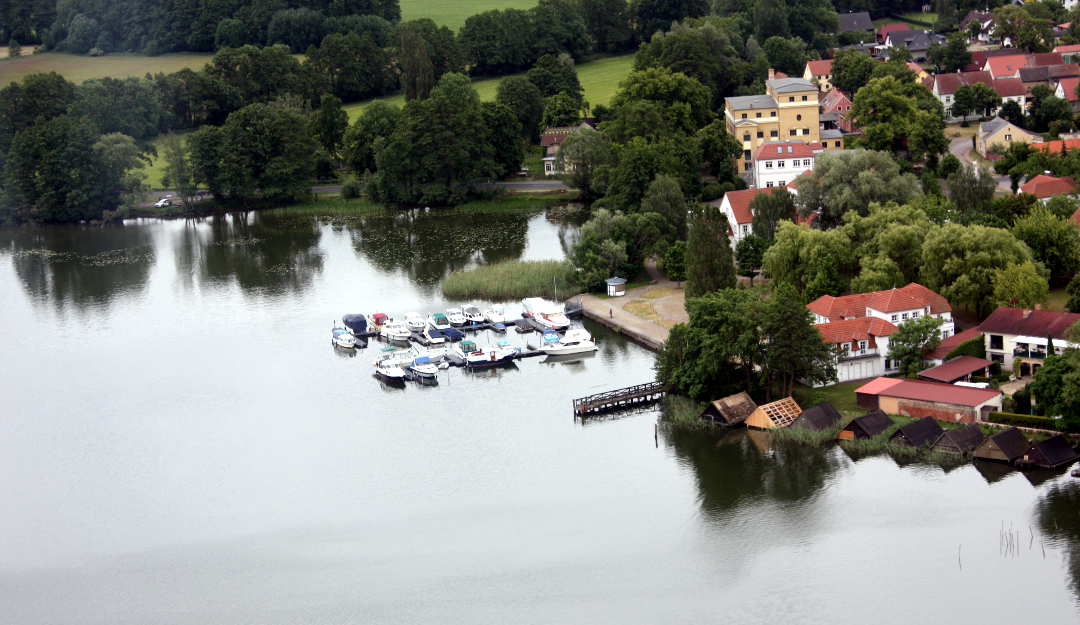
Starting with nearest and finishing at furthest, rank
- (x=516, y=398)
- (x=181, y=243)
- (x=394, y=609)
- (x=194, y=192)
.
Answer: (x=394, y=609)
(x=516, y=398)
(x=181, y=243)
(x=194, y=192)

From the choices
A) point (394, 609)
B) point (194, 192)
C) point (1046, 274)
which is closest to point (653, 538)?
point (394, 609)

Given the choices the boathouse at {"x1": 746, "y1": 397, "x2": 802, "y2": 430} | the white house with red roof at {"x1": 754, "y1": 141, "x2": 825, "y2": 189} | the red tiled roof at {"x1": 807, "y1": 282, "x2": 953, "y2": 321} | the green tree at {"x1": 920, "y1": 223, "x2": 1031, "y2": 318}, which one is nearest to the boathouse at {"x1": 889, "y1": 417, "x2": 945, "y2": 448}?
the boathouse at {"x1": 746, "y1": 397, "x2": 802, "y2": 430}

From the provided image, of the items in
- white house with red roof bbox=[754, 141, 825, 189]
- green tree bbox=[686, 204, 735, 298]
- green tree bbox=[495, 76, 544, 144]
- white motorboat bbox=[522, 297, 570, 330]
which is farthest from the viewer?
green tree bbox=[495, 76, 544, 144]

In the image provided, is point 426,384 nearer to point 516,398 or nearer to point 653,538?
point 516,398

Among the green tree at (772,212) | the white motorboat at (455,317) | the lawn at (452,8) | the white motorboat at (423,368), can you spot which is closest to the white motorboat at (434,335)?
the white motorboat at (455,317)

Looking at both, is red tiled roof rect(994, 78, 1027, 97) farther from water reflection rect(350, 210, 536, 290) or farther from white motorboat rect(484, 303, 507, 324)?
white motorboat rect(484, 303, 507, 324)

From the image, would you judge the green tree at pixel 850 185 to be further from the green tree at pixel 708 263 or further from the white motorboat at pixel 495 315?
the white motorboat at pixel 495 315
